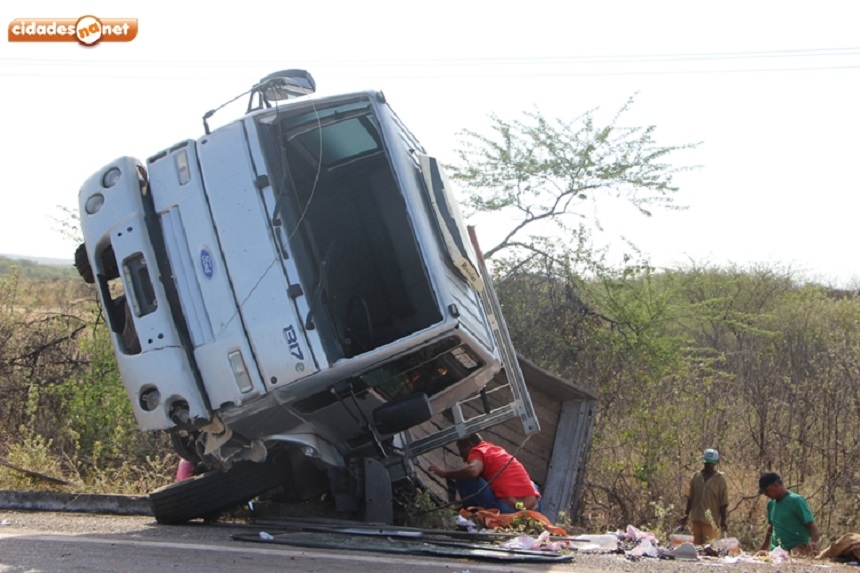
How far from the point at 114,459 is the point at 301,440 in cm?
482

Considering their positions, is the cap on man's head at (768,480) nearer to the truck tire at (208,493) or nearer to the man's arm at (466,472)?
the man's arm at (466,472)

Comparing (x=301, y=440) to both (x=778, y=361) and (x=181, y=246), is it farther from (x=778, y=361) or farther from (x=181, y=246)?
(x=778, y=361)

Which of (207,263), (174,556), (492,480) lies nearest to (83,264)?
(207,263)

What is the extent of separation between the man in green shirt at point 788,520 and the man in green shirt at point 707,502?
1.18 meters

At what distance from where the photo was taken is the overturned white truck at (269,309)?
19.5 ft

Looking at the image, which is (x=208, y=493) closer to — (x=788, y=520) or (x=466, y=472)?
(x=466, y=472)

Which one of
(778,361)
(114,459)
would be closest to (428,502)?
(114,459)

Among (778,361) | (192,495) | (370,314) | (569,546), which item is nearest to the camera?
(569,546)

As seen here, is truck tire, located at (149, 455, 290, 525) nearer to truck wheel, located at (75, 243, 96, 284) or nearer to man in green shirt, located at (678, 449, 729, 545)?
truck wheel, located at (75, 243, 96, 284)


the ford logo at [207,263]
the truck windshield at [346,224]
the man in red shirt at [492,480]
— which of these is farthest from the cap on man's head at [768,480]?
the ford logo at [207,263]

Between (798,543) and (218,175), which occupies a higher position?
(218,175)

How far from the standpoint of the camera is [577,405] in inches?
416

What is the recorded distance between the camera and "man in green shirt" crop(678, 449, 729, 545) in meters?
9.13

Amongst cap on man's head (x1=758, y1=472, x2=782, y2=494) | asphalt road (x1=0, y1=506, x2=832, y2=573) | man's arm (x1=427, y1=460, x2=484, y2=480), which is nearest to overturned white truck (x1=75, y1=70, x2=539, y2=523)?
asphalt road (x1=0, y1=506, x2=832, y2=573)
